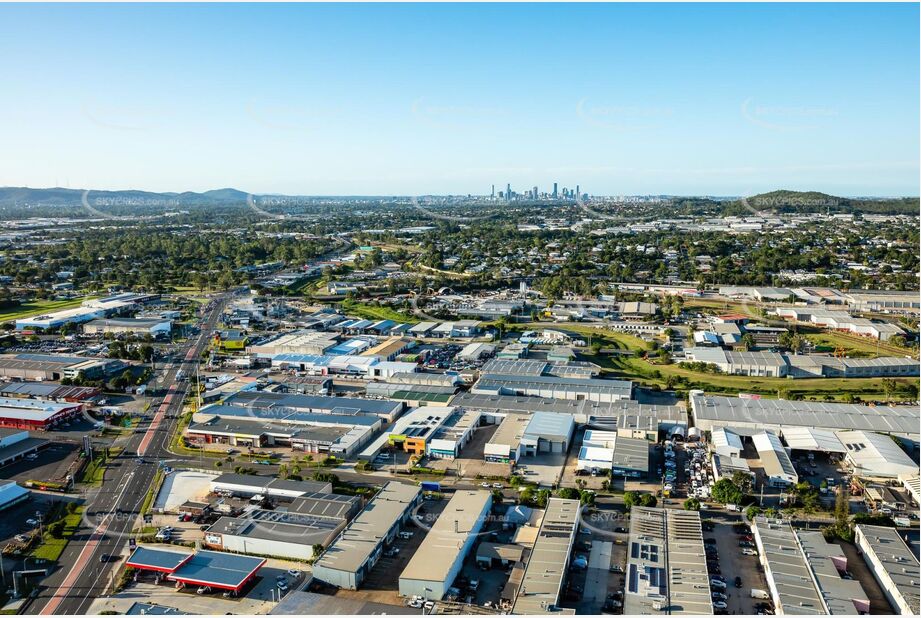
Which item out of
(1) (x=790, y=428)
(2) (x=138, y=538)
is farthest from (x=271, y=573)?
(1) (x=790, y=428)

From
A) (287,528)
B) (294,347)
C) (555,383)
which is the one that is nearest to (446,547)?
(287,528)

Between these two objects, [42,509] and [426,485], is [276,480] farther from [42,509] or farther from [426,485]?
[42,509]

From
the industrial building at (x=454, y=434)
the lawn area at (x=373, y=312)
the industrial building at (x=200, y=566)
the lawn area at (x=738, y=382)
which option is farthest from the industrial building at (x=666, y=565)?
the lawn area at (x=373, y=312)

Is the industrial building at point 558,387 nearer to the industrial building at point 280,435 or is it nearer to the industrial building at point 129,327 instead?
the industrial building at point 280,435

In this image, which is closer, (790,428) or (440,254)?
(790,428)

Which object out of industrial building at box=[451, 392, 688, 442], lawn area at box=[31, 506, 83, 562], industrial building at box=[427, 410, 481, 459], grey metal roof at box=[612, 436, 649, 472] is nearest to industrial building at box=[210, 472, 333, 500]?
lawn area at box=[31, 506, 83, 562]
